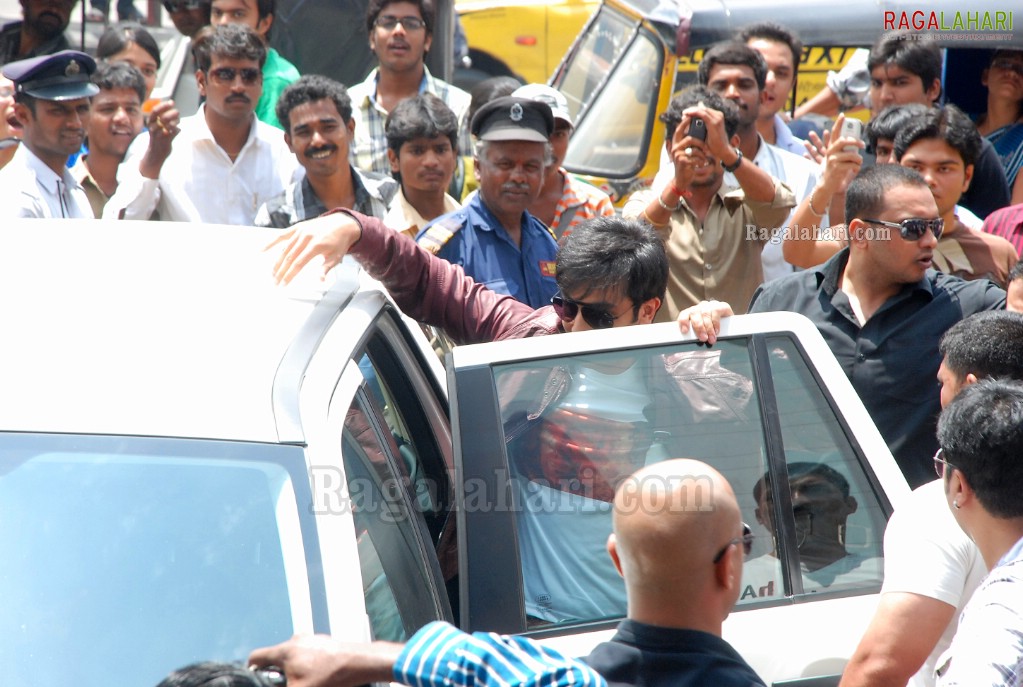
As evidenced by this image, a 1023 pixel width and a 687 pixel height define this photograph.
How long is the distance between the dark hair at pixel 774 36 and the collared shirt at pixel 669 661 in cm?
522

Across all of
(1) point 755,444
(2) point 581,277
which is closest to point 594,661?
(1) point 755,444

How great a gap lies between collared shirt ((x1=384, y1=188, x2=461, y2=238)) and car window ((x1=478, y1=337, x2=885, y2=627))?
7.40ft

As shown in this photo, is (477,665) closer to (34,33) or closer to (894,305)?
(894,305)

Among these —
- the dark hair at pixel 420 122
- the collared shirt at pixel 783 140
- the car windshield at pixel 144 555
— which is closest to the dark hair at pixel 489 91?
the dark hair at pixel 420 122

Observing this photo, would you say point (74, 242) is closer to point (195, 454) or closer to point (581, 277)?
point (195, 454)

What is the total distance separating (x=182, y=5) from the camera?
22.1 feet

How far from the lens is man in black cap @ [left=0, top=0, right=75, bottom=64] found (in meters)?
6.74

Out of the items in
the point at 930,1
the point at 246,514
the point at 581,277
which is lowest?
the point at 246,514

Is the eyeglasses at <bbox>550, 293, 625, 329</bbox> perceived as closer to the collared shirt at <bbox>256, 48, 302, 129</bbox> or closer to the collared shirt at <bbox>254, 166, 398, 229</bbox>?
the collared shirt at <bbox>254, 166, 398, 229</bbox>

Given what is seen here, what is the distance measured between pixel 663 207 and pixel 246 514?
3.01 metres

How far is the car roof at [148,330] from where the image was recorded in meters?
1.99

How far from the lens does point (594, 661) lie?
1.75m

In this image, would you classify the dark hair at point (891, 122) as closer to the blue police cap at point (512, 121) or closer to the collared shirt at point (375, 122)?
the blue police cap at point (512, 121)

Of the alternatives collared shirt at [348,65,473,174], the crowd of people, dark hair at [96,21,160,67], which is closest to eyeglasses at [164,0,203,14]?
the crowd of people
